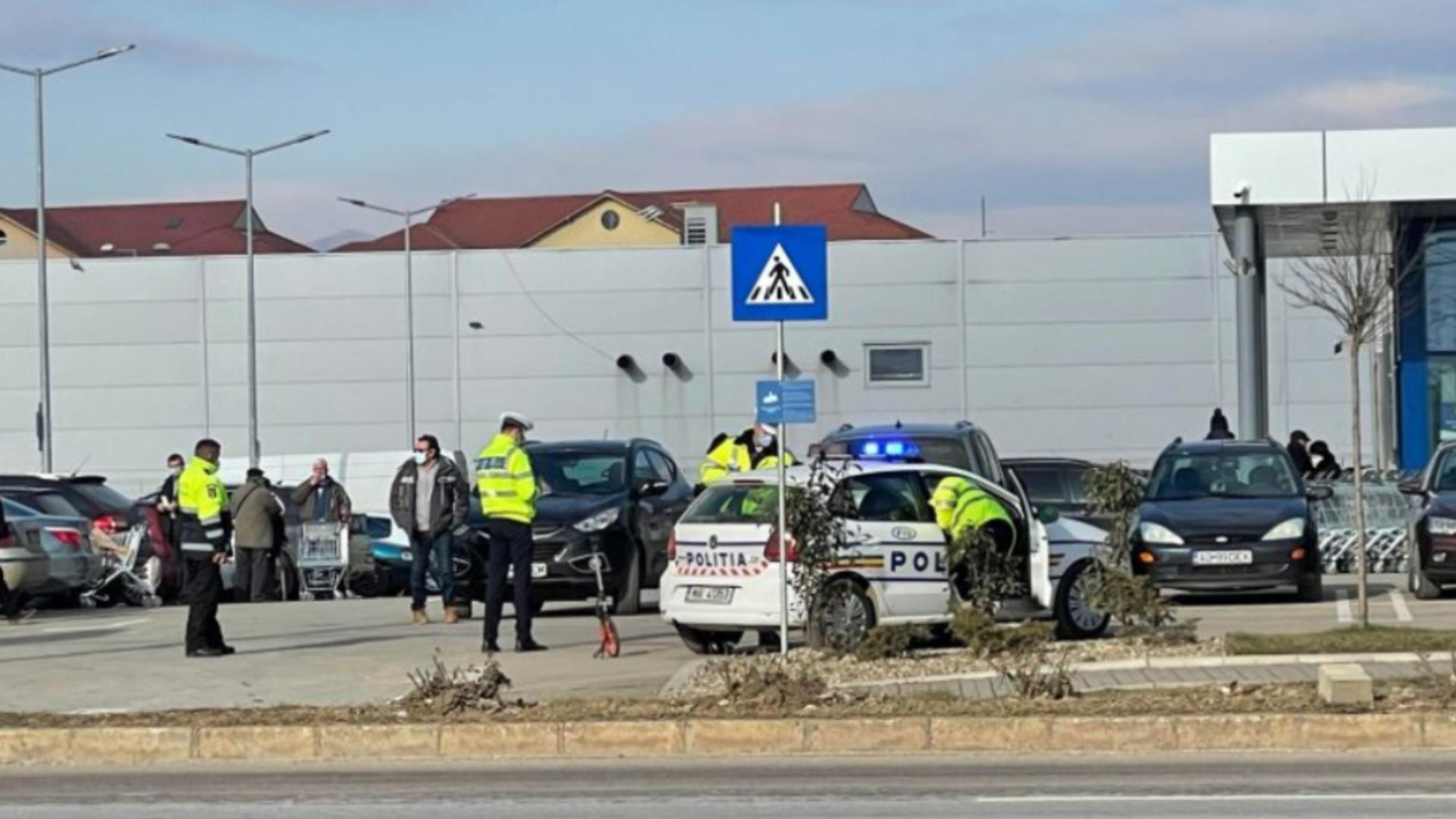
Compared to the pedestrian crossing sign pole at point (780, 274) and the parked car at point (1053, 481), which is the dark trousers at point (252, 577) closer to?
the parked car at point (1053, 481)

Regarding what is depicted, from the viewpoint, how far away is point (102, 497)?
30516 mm

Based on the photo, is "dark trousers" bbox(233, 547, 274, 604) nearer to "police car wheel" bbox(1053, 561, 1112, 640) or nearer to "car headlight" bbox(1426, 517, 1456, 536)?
"police car wheel" bbox(1053, 561, 1112, 640)

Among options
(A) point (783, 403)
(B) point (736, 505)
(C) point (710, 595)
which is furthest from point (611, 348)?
(A) point (783, 403)

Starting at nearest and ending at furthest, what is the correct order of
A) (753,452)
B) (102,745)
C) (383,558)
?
(102,745) → (753,452) → (383,558)

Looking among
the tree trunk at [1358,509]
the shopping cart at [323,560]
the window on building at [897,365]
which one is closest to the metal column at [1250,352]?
the shopping cart at [323,560]

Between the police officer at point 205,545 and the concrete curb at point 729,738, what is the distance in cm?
481

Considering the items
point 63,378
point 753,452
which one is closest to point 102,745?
point 753,452

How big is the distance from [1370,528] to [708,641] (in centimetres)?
1365

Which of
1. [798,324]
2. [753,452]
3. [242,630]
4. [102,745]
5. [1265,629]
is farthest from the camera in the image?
[798,324]

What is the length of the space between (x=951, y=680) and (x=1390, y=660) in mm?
2919

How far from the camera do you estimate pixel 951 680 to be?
16.1 metres

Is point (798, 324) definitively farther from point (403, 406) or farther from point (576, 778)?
point (576, 778)

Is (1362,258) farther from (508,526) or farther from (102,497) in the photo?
(102,497)

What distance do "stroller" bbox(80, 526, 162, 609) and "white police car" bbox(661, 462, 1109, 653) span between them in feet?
38.1
